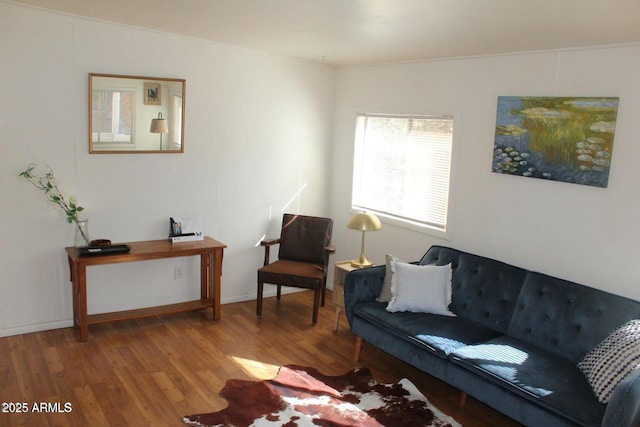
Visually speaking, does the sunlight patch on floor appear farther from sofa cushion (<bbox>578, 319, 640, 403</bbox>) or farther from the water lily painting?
the water lily painting

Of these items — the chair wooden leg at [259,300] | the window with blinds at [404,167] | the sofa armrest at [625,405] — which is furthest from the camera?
the chair wooden leg at [259,300]

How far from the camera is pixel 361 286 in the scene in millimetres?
4293

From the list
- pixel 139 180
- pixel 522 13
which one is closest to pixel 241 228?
pixel 139 180

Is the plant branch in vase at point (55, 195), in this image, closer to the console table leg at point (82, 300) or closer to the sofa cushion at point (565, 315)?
the console table leg at point (82, 300)

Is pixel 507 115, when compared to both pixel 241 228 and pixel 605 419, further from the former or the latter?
pixel 241 228

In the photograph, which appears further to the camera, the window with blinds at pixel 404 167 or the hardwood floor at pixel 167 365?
the window with blinds at pixel 404 167

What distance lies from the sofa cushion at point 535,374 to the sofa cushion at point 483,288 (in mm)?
247

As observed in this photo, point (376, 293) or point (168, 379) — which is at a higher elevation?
point (376, 293)

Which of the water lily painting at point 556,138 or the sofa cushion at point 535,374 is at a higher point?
the water lily painting at point 556,138

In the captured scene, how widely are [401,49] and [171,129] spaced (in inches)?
80.2

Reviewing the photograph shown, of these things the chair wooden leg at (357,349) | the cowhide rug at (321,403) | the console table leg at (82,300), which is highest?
the console table leg at (82,300)

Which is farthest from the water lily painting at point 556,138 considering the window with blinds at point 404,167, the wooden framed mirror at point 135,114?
the wooden framed mirror at point 135,114

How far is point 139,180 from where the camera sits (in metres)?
4.78

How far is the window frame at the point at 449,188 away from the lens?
464 cm
